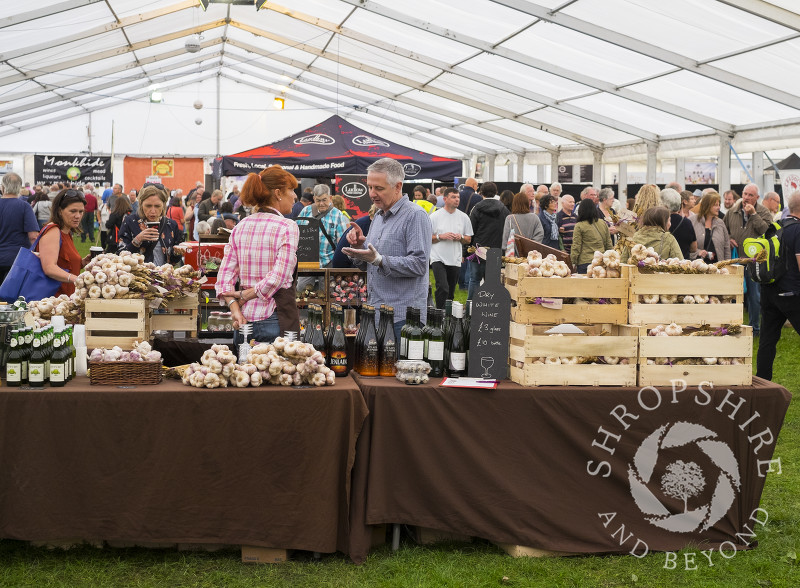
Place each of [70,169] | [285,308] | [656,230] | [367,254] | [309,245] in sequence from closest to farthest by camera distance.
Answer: [367,254] < [285,308] < [656,230] < [309,245] < [70,169]

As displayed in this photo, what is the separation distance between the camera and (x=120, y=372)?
3090 millimetres

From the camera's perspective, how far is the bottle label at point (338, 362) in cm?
336

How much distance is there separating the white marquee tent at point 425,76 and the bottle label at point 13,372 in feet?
26.1

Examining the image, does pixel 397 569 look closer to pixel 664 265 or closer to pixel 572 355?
pixel 572 355

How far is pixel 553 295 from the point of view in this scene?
3270 millimetres

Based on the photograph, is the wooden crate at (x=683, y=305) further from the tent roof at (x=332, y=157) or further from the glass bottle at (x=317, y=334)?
the tent roof at (x=332, y=157)

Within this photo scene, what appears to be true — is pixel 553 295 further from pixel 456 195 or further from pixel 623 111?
pixel 623 111

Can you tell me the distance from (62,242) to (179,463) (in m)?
2.09

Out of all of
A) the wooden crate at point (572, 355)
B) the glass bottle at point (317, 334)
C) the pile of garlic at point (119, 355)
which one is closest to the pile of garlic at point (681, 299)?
the wooden crate at point (572, 355)

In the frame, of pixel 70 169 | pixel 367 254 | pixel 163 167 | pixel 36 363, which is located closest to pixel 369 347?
pixel 367 254

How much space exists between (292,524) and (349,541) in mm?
225

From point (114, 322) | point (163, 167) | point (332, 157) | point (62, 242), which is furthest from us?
point (163, 167)

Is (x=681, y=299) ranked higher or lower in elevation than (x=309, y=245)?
lower

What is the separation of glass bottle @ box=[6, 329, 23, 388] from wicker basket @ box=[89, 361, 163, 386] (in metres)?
0.24
